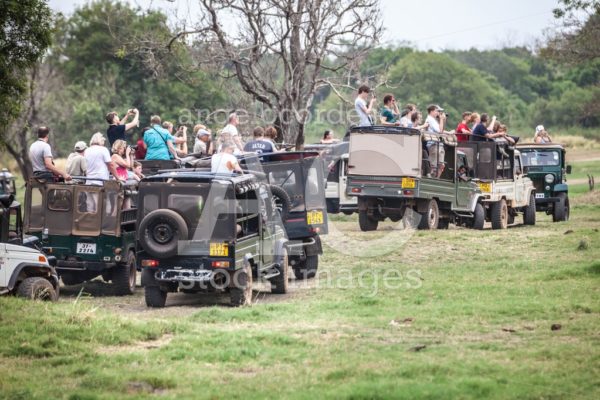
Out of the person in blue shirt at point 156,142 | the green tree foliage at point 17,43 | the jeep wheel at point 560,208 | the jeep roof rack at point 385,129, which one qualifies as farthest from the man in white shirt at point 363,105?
the green tree foliage at point 17,43

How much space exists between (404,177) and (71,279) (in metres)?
8.80

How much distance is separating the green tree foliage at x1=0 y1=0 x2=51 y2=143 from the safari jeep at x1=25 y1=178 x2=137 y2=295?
2.75 metres

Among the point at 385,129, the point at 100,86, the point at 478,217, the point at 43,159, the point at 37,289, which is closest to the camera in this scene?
the point at 37,289

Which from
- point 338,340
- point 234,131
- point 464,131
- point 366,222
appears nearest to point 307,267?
point 234,131

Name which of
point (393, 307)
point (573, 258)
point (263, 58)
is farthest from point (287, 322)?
point (263, 58)

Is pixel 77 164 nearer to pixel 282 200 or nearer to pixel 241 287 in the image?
pixel 282 200

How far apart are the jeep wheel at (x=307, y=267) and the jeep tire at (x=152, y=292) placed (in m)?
3.73

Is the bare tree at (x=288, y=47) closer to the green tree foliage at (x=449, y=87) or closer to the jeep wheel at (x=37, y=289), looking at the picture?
the jeep wheel at (x=37, y=289)

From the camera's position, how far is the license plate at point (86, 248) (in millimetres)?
19281

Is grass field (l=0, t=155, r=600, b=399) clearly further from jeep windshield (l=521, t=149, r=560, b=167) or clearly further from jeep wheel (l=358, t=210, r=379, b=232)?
jeep windshield (l=521, t=149, r=560, b=167)

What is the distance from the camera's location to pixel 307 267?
68.9 ft

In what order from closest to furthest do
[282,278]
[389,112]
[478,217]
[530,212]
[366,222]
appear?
[282,278]
[389,112]
[366,222]
[478,217]
[530,212]

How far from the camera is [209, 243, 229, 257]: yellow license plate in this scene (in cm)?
1691

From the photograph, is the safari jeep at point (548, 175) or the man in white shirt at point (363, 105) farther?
the safari jeep at point (548, 175)
